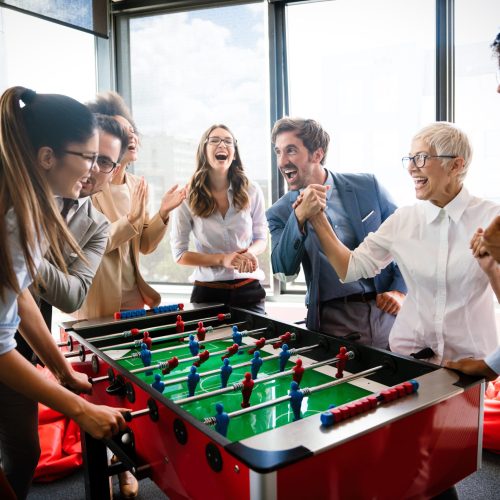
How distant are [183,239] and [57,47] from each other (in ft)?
6.61

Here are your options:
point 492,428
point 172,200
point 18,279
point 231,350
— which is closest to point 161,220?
point 172,200

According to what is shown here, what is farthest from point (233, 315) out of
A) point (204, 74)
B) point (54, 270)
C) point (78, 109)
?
point (204, 74)

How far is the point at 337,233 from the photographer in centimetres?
233

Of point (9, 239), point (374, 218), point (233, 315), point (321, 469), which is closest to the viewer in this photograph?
point (321, 469)

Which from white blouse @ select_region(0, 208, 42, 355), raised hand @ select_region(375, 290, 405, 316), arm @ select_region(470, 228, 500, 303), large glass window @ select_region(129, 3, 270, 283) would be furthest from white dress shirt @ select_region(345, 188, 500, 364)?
large glass window @ select_region(129, 3, 270, 283)

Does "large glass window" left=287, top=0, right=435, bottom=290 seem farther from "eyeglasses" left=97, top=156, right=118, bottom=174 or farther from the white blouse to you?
the white blouse

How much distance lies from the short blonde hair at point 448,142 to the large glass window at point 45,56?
275cm

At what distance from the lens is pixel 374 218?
238 cm

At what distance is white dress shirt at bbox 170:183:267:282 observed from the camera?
2758 mm

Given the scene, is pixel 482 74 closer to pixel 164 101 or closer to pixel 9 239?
pixel 164 101

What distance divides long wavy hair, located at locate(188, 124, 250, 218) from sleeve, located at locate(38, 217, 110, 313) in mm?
857

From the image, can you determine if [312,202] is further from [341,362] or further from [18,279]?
[18,279]

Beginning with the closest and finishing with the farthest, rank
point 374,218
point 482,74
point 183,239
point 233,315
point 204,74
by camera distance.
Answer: point 233,315 < point 374,218 < point 183,239 < point 482,74 < point 204,74

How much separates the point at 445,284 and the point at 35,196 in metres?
1.41
